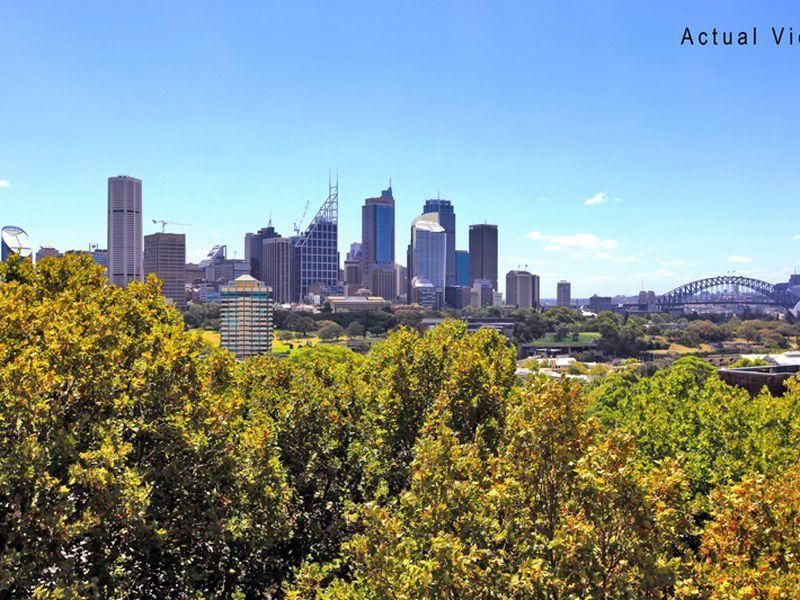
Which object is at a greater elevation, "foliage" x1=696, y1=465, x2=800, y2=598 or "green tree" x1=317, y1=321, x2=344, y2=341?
"foliage" x1=696, y1=465, x2=800, y2=598

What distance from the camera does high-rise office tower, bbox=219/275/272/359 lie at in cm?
13800

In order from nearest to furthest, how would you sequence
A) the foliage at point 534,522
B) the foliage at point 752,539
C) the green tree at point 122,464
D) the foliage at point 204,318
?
the foliage at point 534,522
the foliage at point 752,539
the green tree at point 122,464
the foliage at point 204,318

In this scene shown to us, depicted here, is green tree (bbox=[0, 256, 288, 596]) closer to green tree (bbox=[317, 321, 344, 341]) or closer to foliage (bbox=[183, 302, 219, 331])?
foliage (bbox=[183, 302, 219, 331])

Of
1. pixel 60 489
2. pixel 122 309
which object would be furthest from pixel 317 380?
pixel 60 489

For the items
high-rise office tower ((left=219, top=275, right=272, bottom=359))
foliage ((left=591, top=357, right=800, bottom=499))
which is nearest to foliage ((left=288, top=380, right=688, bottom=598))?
foliage ((left=591, top=357, right=800, bottom=499))

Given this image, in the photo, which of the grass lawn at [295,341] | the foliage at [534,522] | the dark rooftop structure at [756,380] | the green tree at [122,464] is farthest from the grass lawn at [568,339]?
the foliage at [534,522]

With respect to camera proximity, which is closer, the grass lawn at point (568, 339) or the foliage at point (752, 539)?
the foliage at point (752, 539)

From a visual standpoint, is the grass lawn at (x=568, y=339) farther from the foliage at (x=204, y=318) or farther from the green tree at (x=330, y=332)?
the foliage at (x=204, y=318)

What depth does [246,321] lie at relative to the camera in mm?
139125

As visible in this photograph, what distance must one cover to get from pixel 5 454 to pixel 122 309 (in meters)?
6.88

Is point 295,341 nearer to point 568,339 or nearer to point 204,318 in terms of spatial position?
point 204,318

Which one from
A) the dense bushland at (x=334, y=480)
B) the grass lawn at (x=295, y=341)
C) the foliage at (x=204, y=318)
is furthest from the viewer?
the foliage at (x=204, y=318)

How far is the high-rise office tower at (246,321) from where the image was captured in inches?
5433

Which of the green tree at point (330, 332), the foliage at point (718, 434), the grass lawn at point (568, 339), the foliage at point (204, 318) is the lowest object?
the grass lawn at point (568, 339)
